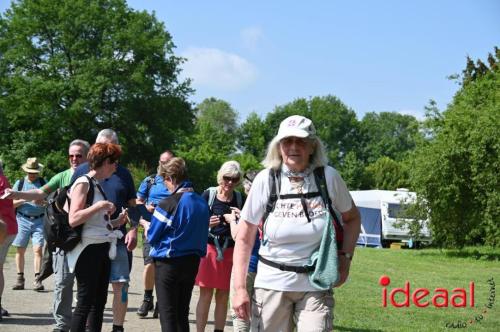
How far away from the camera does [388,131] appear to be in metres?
118

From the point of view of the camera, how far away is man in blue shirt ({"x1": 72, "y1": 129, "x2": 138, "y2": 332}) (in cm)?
715

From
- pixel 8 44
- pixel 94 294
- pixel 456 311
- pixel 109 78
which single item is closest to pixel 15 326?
pixel 94 294

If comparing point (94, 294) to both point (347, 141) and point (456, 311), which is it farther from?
point (347, 141)

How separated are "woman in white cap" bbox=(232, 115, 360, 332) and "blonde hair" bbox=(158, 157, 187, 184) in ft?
7.83

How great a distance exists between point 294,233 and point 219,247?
136 inches

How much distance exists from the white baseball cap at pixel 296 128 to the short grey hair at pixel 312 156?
0.06 m

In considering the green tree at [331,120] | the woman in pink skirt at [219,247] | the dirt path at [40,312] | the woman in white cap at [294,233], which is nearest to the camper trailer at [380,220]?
the dirt path at [40,312]

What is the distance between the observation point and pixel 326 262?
14.6 ft

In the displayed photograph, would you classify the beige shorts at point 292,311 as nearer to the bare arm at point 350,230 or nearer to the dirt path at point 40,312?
the bare arm at point 350,230

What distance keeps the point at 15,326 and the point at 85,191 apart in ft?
10.2

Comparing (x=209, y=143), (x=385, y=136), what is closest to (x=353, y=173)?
(x=209, y=143)

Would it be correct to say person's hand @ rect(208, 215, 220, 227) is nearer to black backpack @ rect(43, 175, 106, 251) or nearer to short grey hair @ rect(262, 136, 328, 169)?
black backpack @ rect(43, 175, 106, 251)

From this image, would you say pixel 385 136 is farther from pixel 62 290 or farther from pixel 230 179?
pixel 62 290

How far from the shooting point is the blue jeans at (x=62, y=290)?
7.28 metres
